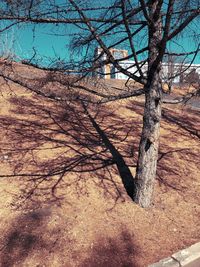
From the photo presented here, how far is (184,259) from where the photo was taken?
3.02 meters

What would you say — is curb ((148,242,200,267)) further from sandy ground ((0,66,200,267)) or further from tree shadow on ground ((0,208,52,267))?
tree shadow on ground ((0,208,52,267))

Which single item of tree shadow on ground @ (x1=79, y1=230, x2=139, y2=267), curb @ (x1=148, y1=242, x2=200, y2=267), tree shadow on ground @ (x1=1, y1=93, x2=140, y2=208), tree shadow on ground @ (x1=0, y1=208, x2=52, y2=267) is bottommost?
curb @ (x1=148, y1=242, x2=200, y2=267)

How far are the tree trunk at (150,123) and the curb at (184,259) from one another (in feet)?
3.15

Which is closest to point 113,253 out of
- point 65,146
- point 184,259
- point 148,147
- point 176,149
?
point 184,259

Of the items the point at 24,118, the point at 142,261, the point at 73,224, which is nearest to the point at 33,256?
the point at 73,224

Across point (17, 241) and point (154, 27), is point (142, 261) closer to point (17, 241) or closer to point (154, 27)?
point (17, 241)

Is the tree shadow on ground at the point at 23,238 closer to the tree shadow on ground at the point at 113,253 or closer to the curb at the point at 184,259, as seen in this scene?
the tree shadow on ground at the point at 113,253

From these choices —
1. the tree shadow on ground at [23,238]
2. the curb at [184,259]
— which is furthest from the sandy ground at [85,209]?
the curb at [184,259]

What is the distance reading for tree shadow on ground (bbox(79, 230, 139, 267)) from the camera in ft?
9.60

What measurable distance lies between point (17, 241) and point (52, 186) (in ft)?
3.71

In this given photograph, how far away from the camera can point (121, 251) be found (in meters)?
3.12

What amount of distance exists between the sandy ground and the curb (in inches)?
4.3

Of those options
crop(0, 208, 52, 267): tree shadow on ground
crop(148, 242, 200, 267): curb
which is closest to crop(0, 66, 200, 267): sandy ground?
crop(0, 208, 52, 267): tree shadow on ground

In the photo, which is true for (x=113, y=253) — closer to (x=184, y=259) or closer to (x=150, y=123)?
(x=184, y=259)
